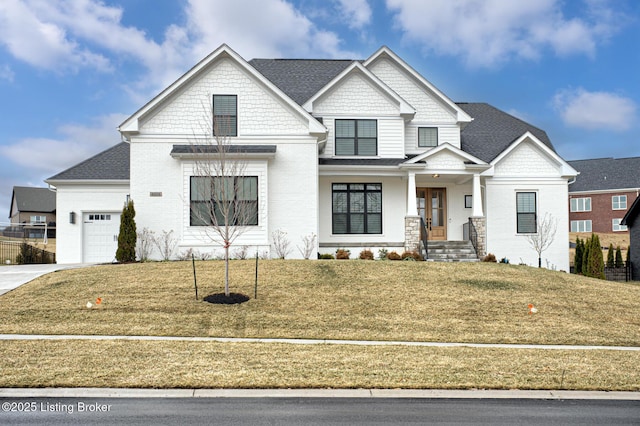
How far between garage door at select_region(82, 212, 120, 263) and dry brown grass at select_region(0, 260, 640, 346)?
6005mm

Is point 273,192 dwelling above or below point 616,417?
above

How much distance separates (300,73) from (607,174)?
41.6 metres

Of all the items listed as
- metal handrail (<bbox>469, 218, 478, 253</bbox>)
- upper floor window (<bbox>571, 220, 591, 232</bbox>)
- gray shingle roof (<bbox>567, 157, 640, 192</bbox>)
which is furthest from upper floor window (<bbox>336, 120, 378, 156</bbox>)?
upper floor window (<bbox>571, 220, 591, 232</bbox>)

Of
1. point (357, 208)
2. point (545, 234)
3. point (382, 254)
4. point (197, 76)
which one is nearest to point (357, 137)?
point (357, 208)

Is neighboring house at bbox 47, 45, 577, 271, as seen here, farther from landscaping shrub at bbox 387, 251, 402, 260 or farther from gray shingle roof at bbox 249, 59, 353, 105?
landscaping shrub at bbox 387, 251, 402, 260

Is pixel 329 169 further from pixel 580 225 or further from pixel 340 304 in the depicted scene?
pixel 580 225

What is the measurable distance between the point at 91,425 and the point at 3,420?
114cm

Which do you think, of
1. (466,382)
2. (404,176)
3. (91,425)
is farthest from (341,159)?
(91,425)

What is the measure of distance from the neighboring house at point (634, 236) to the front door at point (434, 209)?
439 inches

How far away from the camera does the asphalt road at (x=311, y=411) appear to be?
6.31 meters

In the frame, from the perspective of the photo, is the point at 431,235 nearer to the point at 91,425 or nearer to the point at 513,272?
the point at 513,272

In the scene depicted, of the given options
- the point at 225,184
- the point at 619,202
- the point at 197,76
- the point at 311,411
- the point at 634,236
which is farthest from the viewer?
the point at 619,202

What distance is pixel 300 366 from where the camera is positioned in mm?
8578

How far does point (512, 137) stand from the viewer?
2655 centimetres
